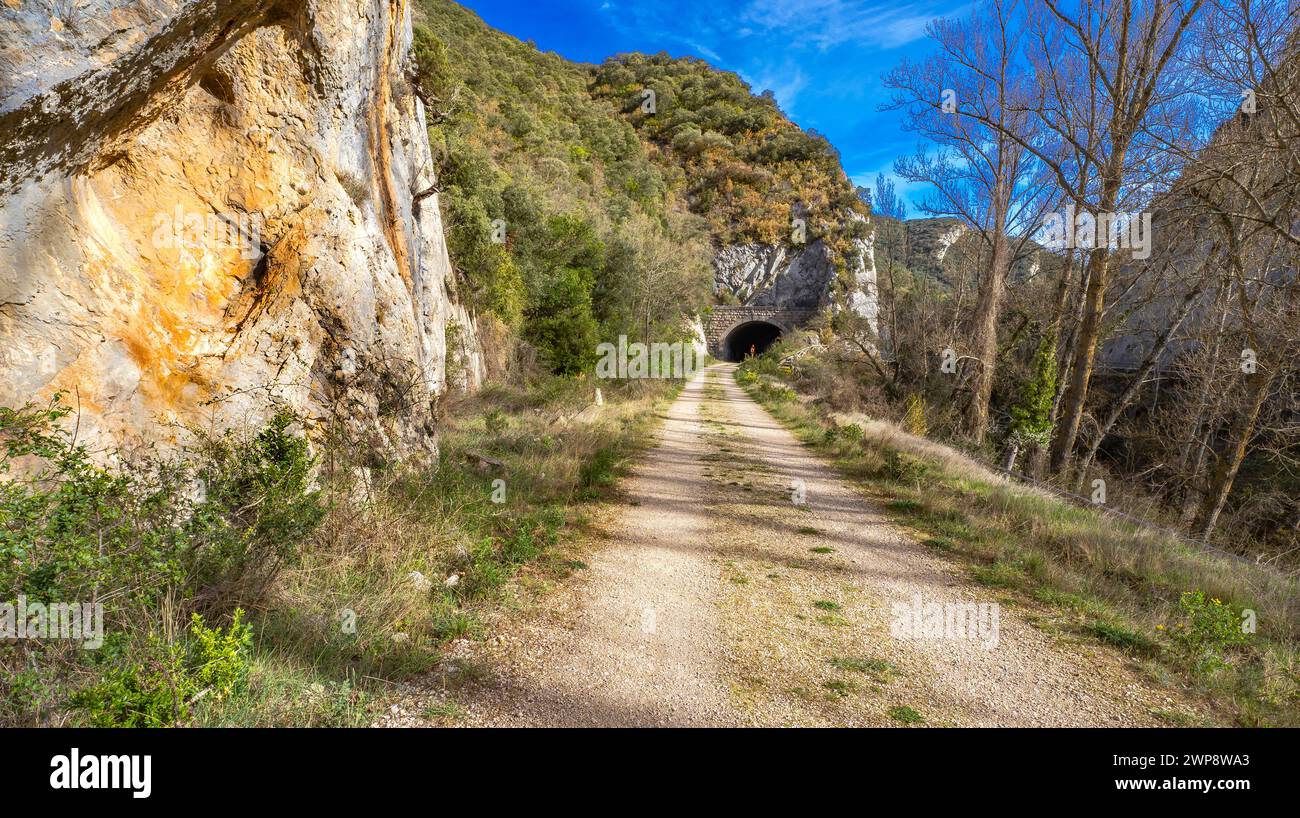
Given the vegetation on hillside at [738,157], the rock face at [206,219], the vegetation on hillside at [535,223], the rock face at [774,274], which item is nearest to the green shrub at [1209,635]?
the rock face at [206,219]

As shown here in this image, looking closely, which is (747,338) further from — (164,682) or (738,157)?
(164,682)

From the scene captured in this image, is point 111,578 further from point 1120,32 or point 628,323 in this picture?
point 628,323

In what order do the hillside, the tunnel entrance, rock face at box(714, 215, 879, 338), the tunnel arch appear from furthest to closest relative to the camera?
the tunnel entrance, the tunnel arch, rock face at box(714, 215, 879, 338), the hillside

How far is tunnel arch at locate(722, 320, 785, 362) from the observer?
5578 cm

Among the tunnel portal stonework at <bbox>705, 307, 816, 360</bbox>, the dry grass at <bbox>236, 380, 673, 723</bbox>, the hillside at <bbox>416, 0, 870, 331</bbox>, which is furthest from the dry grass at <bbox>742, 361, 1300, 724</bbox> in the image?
the tunnel portal stonework at <bbox>705, 307, 816, 360</bbox>

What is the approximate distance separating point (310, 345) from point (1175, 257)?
2093 cm

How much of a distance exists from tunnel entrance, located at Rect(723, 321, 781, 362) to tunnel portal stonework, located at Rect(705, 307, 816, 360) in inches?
34.3

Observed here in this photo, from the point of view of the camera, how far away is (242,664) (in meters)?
2.50

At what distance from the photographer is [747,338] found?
201 feet

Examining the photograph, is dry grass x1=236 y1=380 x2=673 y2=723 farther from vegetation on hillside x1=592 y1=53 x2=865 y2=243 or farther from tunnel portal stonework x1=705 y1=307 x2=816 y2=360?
vegetation on hillside x1=592 y1=53 x2=865 y2=243

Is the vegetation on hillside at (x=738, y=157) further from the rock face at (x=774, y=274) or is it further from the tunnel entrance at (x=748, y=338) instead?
the tunnel entrance at (x=748, y=338)

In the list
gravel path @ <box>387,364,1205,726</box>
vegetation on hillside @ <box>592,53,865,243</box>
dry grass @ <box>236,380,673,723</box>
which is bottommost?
gravel path @ <box>387,364,1205,726</box>

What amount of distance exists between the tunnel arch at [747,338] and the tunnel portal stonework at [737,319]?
0.53 metres

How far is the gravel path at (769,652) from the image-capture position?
122 inches
